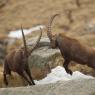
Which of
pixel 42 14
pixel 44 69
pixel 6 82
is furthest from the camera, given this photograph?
pixel 42 14

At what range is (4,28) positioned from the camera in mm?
58844

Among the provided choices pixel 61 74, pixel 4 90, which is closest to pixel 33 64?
pixel 61 74

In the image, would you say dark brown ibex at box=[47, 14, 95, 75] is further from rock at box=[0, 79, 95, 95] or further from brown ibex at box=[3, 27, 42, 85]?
rock at box=[0, 79, 95, 95]

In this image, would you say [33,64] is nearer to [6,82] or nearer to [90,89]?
[6,82]

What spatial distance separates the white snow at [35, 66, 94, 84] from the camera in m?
14.9

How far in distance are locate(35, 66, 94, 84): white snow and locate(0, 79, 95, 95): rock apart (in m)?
2.79

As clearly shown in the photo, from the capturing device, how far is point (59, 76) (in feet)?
51.3

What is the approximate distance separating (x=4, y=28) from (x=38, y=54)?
41.9m

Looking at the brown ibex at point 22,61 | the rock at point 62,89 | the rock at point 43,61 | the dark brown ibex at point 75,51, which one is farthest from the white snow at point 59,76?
the rock at point 62,89

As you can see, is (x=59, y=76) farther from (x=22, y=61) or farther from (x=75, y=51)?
(x=22, y=61)

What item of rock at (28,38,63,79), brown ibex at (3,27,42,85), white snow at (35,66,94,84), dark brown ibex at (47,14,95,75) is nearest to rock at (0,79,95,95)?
brown ibex at (3,27,42,85)

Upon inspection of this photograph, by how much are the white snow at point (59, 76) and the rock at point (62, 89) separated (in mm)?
2788

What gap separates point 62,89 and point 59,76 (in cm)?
395

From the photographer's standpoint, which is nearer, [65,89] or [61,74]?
[65,89]
